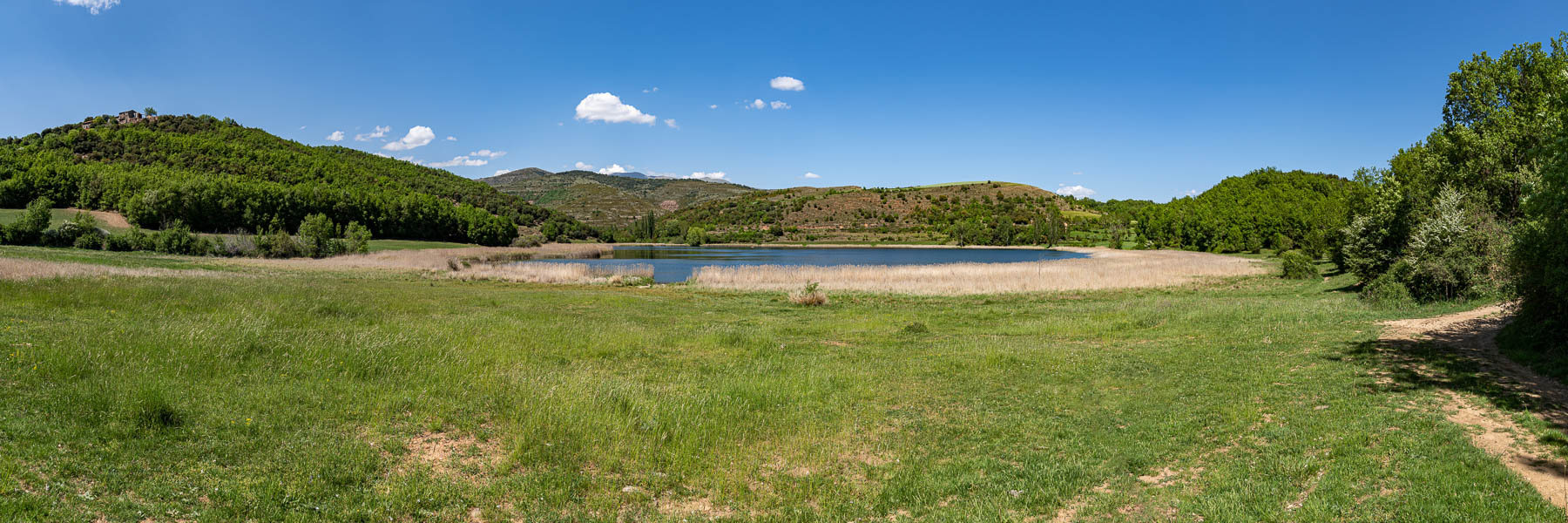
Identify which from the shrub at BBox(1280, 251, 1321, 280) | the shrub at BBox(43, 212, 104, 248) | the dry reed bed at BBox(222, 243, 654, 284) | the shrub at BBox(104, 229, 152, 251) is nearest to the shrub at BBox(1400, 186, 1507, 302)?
the shrub at BBox(1280, 251, 1321, 280)

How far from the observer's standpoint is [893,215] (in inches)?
6304

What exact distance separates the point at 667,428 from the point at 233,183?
9108 centimetres

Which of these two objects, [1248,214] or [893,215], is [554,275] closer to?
[1248,214]

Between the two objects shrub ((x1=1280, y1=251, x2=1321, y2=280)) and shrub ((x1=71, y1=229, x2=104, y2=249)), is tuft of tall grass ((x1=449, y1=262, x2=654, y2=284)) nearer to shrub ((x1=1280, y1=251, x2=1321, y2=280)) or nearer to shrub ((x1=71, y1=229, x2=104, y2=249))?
shrub ((x1=71, y1=229, x2=104, y2=249))

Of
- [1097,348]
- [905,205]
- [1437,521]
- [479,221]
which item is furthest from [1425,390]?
[905,205]

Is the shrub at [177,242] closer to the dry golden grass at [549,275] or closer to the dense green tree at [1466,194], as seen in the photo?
the dry golden grass at [549,275]

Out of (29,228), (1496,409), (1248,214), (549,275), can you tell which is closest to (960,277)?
(549,275)

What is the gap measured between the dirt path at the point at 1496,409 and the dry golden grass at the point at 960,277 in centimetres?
1874

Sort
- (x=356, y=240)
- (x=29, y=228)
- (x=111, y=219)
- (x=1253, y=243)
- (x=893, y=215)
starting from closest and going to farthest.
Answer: (x=29, y=228) < (x=356, y=240) < (x=111, y=219) < (x=1253, y=243) < (x=893, y=215)

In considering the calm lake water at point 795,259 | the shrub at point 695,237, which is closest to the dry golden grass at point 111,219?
the calm lake water at point 795,259

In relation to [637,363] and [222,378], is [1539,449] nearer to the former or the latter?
[637,363]

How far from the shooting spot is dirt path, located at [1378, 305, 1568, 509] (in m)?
6.02

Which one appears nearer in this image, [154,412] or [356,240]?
[154,412]

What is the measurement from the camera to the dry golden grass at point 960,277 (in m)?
34.4
